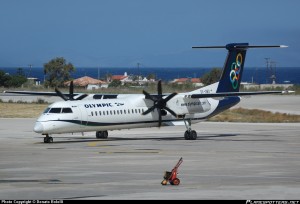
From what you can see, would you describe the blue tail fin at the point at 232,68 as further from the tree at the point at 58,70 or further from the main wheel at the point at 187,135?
the tree at the point at 58,70

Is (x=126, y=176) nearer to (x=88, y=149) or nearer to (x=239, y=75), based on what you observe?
(x=88, y=149)

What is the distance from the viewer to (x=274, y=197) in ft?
67.3

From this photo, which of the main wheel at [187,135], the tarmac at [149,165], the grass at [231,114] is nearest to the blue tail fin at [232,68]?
the tarmac at [149,165]

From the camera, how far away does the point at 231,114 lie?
231ft

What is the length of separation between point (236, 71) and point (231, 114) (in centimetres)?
2292

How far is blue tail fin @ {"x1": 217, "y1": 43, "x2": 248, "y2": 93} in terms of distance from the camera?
47.3m

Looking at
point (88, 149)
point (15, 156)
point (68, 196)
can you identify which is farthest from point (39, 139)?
point (68, 196)

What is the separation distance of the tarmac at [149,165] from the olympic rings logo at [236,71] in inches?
129

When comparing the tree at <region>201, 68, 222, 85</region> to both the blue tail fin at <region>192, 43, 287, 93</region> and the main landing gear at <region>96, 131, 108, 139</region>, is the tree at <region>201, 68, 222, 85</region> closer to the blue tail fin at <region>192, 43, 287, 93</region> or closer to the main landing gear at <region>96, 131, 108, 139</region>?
the blue tail fin at <region>192, 43, 287, 93</region>

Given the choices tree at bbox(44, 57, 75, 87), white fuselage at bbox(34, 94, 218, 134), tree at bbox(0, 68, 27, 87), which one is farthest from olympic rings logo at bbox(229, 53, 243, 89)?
tree at bbox(44, 57, 75, 87)

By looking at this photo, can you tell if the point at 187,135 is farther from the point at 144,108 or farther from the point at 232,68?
the point at 232,68

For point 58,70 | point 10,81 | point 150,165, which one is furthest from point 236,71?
point 58,70

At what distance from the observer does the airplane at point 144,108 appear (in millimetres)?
41031

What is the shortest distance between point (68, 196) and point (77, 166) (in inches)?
343
